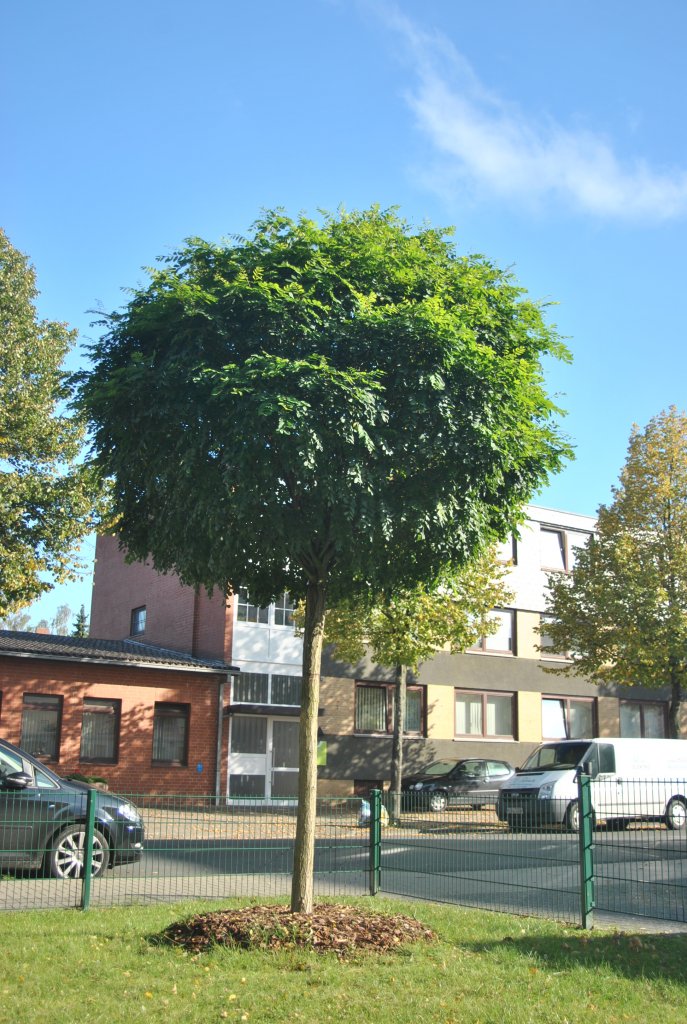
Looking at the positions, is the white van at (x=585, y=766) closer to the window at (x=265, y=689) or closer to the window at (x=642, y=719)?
the window at (x=265, y=689)

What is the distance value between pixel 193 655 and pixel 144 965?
24920mm

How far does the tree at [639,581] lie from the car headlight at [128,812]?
16736mm

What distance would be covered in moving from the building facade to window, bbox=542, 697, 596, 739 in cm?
4

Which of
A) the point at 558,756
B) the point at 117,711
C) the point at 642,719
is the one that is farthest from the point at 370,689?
the point at 642,719

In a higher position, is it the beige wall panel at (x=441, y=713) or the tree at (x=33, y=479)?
the tree at (x=33, y=479)

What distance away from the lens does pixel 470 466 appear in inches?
366

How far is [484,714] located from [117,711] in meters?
13.8

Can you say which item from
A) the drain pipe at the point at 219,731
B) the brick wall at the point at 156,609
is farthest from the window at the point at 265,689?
the brick wall at the point at 156,609

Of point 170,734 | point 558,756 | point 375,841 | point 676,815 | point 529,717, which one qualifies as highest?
point 529,717

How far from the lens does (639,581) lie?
27.2m

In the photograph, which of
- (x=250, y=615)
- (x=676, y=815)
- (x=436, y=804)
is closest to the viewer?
(x=676, y=815)

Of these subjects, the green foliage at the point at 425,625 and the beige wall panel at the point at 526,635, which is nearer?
the green foliage at the point at 425,625

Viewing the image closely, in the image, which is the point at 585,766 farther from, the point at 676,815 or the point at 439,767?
the point at 676,815

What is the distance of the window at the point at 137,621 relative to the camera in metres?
36.7
